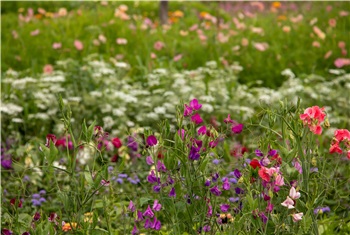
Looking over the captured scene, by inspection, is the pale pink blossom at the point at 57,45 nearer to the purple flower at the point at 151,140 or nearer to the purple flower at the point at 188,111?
the purple flower at the point at 188,111

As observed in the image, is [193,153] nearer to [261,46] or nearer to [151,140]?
[151,140]

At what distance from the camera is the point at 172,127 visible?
4.56m

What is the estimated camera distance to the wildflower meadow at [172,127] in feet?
6.41

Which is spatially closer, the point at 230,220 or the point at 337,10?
the point at 230,220

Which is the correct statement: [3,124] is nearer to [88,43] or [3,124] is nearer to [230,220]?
[88,43]

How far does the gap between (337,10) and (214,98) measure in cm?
416

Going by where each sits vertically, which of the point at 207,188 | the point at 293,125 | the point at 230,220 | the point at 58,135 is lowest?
the point at 58,135

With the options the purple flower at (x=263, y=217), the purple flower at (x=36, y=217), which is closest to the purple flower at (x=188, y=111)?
the purple flower at (x=263, y=217)

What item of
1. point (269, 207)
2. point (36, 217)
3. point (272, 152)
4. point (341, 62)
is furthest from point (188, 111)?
point (341, 62)

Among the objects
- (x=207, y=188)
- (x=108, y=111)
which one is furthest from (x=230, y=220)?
(x=108, y=111)

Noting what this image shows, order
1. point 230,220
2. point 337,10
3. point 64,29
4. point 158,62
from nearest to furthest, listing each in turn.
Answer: point 230,220 < point 158,62 < point 64,29 < point 337,10

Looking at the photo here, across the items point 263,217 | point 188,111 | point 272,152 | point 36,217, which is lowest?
point 36,217

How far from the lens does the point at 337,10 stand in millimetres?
8328

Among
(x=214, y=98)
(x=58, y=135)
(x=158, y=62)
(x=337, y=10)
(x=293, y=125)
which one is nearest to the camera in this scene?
(x=293, y=125)
